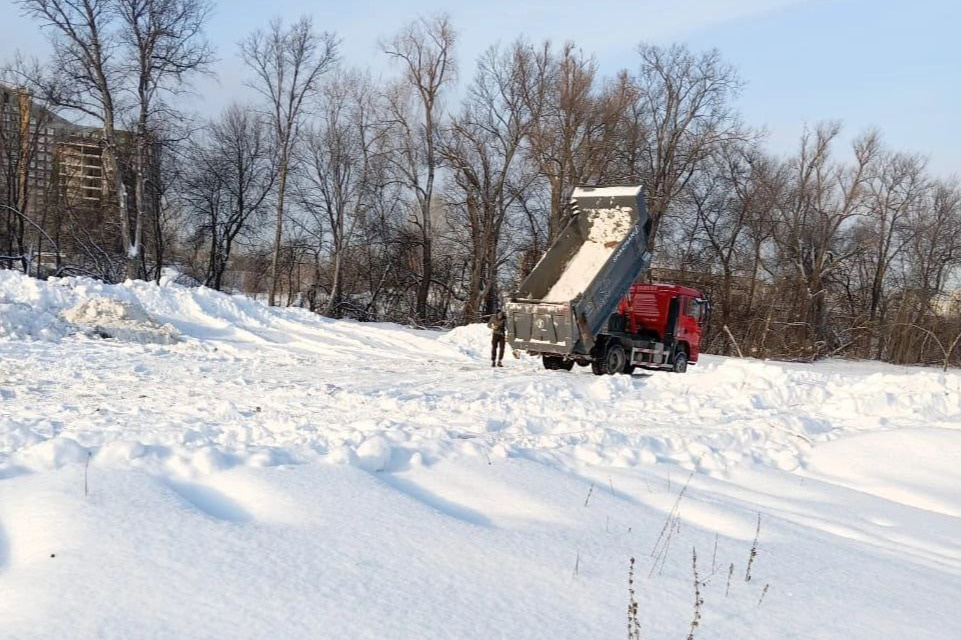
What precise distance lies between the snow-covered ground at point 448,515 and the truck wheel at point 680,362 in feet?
24.2

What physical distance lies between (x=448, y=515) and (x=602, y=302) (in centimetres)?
1158

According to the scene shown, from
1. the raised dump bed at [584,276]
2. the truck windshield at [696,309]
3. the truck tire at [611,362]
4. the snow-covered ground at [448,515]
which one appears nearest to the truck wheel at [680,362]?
the truck windshield at [696,309]

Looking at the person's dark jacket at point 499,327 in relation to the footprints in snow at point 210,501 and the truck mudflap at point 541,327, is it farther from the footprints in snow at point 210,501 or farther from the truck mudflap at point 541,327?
the footprints in snow at point 210,501

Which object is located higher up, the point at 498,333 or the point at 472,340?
the point at 498,333

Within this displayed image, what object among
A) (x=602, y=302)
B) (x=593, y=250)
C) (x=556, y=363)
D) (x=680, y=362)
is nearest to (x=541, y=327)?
(x=602, y=302)

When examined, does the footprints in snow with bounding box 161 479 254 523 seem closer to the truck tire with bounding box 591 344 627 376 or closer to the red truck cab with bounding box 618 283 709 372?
the truck tire with bounding box 591 344 627 376

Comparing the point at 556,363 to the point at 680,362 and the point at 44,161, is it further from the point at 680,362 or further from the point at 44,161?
the point at 44,161

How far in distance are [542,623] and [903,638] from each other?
1709mm

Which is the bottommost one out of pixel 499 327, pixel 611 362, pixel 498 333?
pixel 611 362

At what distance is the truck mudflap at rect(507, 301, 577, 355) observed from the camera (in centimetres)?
1530

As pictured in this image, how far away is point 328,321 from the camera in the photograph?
23219 millimetres

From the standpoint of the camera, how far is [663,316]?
18953 mm

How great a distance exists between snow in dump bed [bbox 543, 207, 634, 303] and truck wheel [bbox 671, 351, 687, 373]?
4002 mm

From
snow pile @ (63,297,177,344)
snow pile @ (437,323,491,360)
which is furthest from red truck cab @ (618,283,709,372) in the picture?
snow pile @ (63,297,177,344)
